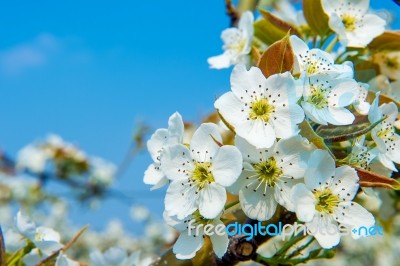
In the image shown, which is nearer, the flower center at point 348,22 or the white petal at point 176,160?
the white petal at point 176,160

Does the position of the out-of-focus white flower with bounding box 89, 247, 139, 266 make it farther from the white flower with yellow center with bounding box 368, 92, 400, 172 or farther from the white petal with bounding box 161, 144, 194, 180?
→ the white flower with yellow center with bounding box 368, 92, 400, 172

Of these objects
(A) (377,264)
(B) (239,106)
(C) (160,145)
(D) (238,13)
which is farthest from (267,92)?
(A) (377,264)

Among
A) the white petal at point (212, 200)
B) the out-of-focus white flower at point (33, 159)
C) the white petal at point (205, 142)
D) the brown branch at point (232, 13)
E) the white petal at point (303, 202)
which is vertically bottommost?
the white petal at point (303, 202)

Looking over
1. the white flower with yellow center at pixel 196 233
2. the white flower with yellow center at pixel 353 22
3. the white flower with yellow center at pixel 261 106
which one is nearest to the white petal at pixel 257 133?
the white flower with yellow center at pixel 261 106

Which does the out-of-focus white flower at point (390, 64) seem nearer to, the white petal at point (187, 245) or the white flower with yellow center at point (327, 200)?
the white flower with yellow center at point (327, 200)

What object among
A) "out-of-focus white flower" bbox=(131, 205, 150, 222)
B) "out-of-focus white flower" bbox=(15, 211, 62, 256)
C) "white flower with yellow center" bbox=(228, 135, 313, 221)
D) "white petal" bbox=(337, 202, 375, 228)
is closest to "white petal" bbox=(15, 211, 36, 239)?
"out-of-focus white flower" bbox=(15, 211, 62, 256)

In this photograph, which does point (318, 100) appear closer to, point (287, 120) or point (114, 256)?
point (287, 120)
